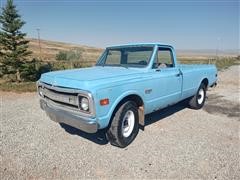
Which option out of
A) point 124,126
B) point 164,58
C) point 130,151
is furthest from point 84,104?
point 164,58

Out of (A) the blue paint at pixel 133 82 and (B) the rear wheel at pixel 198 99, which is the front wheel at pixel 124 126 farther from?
(B) the rear wheel at pixel 198 99

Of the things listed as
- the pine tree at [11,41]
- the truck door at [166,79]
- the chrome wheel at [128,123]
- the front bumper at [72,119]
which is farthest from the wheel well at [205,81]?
the pine tree at [11,41]

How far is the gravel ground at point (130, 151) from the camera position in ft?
10.7

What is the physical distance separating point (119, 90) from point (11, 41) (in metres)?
10.6

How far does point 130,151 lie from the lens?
3924mm

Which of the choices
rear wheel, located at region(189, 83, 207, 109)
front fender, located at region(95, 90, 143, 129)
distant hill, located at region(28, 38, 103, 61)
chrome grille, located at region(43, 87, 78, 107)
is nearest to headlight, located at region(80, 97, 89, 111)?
chrome grille, located at region(43, 87, 78, 107)

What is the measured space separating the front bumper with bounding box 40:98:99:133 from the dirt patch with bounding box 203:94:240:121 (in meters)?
4.45

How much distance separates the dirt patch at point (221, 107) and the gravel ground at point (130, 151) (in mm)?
459

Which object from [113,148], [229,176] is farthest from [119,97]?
A: [229,176]

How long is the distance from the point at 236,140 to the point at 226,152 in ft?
2.39

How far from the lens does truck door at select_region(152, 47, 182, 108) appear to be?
456 centimetres

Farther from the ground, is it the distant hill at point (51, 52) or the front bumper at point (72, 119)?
the distant hill at point (51, 52)

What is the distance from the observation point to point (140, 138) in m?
4.50

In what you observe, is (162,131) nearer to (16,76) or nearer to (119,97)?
(119,97)
